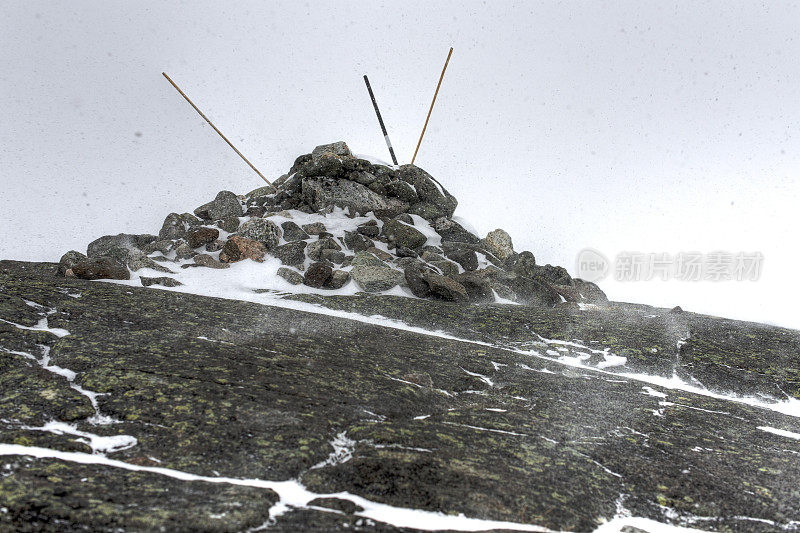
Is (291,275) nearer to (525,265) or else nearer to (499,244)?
(499,244)

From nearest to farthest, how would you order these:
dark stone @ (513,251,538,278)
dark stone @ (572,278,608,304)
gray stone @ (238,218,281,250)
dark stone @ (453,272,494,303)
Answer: dark stone @ (453,272,494,303) → gray stone @ (238,218,281,250) → dark stone @ (572,278,608,304) → dark stone @ (513,251,538,278)

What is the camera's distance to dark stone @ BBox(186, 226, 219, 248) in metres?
19.6

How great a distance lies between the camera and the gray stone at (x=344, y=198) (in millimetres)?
22844

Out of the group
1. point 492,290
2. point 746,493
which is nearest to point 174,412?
point 746,493

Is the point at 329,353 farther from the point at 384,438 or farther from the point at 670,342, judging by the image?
the point at 670,342

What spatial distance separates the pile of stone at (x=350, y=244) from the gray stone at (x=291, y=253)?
0.15 feet

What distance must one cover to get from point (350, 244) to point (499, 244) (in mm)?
8290

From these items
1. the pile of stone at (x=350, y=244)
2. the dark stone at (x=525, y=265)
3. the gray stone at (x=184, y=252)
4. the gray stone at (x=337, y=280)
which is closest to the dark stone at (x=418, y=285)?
the pile of stone at (x=350, y=244)

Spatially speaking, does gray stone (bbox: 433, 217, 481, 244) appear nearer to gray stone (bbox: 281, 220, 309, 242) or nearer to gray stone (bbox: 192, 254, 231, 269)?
gray stone (bbox: 281, 220, 309, 242)

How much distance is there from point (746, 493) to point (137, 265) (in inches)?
735

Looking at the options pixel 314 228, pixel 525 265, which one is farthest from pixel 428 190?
pixel 314 228

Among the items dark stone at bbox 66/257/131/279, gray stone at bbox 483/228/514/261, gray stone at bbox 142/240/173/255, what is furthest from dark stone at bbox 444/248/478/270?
dark stone at bbox 66/257/131/279

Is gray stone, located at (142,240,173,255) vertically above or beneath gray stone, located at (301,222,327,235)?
beneath

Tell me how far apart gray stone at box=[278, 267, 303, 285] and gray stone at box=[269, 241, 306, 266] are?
2.43ft
